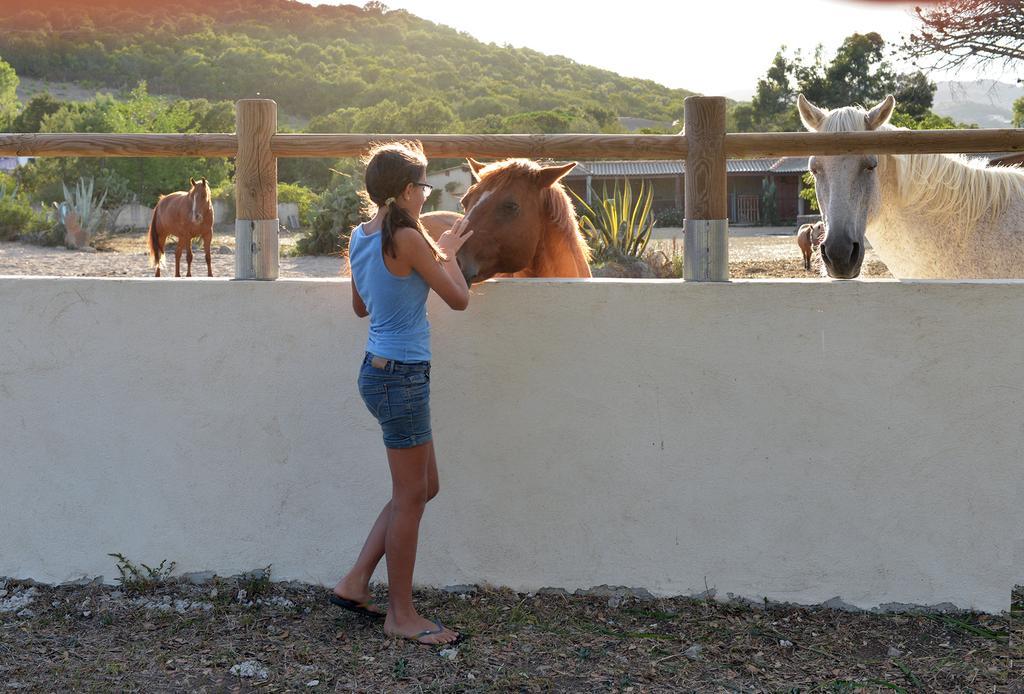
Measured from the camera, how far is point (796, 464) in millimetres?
3785

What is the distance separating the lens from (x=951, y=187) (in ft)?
16.2

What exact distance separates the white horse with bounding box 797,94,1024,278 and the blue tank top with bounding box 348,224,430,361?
2432mm

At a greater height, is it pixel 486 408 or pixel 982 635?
pixel 486 408

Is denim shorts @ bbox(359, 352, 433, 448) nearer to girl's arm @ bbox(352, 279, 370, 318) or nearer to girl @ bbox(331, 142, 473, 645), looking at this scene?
girl @ bbox(331, 142, 473, 645)

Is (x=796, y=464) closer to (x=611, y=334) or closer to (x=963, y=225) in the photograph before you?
(x=611, y=334)

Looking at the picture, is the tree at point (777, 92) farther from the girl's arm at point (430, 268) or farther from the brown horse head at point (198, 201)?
the girl's arm at point (430, 268)

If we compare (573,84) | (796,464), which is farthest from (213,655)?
(573,84)

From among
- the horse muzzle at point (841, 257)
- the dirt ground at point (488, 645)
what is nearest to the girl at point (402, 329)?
the dirt ground at point (488, 645)

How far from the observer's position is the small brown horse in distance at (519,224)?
159 inches

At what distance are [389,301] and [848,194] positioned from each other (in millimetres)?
2555

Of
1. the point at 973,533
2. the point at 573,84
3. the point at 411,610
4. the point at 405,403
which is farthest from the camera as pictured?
the point at 573,84

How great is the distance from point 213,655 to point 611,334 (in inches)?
76.3

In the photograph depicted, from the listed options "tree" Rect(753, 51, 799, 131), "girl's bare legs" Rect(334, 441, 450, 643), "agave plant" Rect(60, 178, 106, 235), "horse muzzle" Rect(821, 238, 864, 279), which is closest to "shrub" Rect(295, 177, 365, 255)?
"agave plant" Rect(60, 178, 106, 235)

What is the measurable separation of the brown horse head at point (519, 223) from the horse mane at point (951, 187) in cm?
170
